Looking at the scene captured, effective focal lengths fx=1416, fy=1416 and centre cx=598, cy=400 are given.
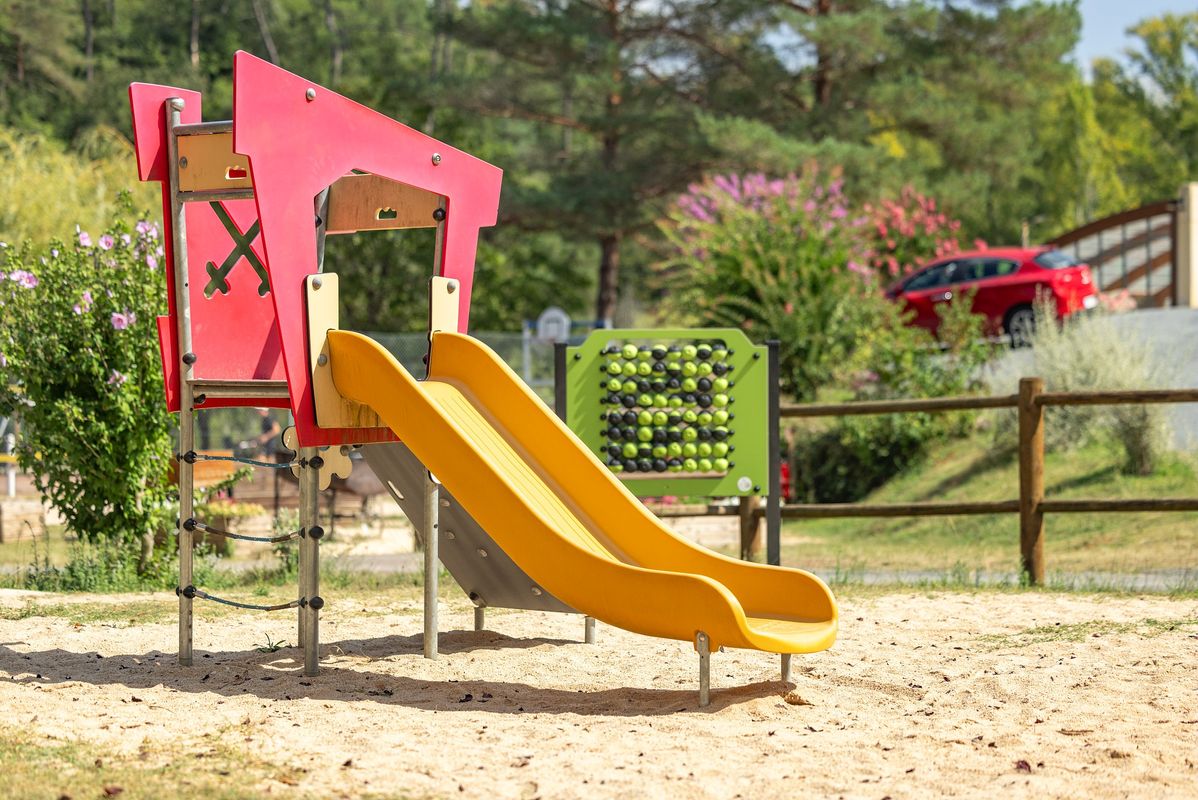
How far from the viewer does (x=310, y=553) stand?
5.70 m

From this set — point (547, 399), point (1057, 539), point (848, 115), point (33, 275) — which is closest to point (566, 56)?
point (848, 115)

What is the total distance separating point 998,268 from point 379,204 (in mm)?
14946

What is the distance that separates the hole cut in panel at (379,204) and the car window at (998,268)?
1469 cm

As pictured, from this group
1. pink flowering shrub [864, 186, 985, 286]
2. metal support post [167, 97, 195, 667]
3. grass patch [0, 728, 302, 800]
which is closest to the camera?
grass patch [0, 728, 302, 800]

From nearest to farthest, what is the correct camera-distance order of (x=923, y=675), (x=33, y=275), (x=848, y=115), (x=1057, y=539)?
(x=923, y=675)
(x=33, y=275)
(x=1057, y=539)
(x=848, y=115)

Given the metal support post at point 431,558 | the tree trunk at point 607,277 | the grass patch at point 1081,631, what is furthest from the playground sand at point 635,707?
the tree trunk at point 607,277

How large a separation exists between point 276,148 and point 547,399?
51.5ft

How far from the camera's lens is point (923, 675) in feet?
18.9

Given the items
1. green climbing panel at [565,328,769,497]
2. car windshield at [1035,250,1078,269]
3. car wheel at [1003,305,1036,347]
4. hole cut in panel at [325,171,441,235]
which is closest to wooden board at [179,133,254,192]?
hole cut in panel at [325,171,441,235]

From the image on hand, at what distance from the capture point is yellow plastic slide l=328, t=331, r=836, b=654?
5.01 meters

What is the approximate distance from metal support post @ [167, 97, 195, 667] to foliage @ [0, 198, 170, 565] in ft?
8.37

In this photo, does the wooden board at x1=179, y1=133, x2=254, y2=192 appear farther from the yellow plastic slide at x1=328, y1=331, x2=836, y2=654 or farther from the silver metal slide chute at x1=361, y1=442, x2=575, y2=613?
the silver metal slide chute at x1=361, y1=442, x2=575, y2=613

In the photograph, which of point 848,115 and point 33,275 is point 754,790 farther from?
point 848,115

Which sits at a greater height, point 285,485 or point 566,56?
point 566,56
